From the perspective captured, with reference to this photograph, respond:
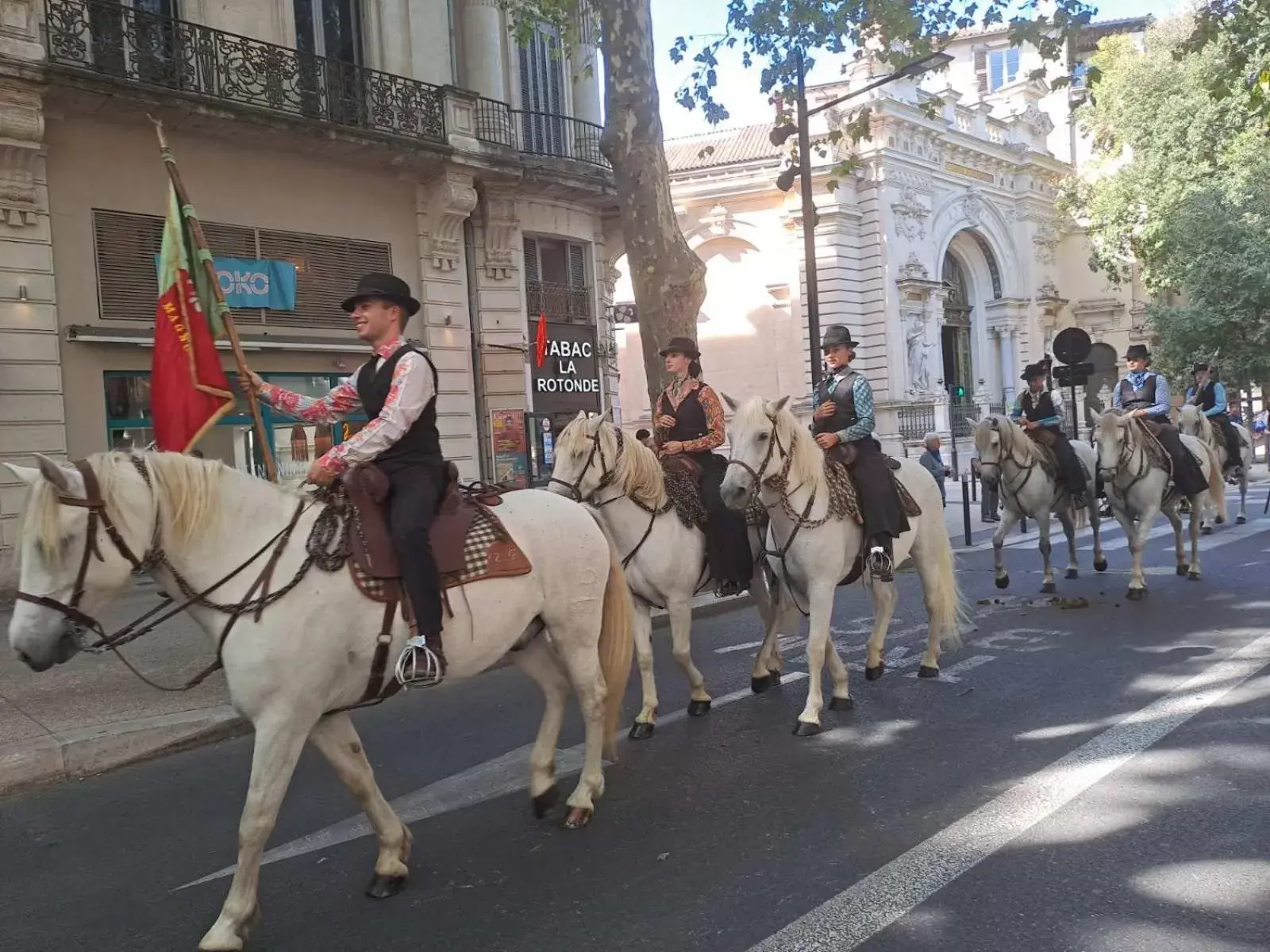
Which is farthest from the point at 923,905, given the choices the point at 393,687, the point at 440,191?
the point at 440,191

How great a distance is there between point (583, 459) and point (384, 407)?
211cm

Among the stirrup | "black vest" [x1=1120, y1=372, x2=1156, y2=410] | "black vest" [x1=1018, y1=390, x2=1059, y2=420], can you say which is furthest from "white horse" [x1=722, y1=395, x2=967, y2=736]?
"black vest" [x1=1120, y1=372, x2=1156, y2=410]

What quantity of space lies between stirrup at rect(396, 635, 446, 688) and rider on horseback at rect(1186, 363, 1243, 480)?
1477 cm

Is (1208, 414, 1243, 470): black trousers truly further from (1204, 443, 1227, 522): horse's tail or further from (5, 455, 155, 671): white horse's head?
(5, 455, 155, 671): white horse's head

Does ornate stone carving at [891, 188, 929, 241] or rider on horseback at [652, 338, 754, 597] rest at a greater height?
ornate stone carving at [891, 188, 929, 241]

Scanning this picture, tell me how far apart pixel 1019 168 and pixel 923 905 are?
3838 cm

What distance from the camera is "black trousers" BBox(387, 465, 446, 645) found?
153 inches

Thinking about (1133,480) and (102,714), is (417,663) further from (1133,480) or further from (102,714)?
(1133,480)

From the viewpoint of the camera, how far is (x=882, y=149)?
3006cm

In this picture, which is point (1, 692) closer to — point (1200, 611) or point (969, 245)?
point (1200, 611)

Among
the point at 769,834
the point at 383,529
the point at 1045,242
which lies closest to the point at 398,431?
the point at 383,529

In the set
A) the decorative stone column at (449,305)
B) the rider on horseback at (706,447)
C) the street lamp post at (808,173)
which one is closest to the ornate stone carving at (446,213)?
the decorative stone column at (449,305)

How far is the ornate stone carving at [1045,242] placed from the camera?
38094 mm

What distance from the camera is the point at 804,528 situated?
245 inches
